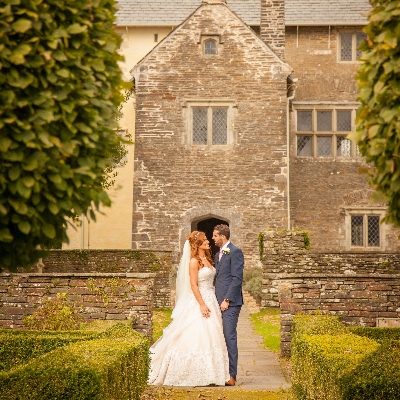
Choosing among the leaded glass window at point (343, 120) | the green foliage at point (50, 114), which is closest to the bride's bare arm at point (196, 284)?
the green foliage at point (50, 114)

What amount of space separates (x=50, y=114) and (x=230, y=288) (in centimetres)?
537

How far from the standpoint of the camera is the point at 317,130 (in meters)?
24.4

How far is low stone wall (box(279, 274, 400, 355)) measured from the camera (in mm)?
Answer: 10984

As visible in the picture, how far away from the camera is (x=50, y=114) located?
4.53 metres

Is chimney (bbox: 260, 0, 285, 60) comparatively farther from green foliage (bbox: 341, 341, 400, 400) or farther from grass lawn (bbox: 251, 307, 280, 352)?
green foliage (bbox: 341, 341, 400, 400)

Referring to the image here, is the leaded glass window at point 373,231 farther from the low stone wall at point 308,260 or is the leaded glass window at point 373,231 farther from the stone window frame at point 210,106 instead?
the low stone wall at point 308,260

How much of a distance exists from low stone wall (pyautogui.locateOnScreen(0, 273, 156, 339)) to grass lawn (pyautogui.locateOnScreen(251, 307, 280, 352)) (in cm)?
239

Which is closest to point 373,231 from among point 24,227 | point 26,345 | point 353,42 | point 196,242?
point 353,42

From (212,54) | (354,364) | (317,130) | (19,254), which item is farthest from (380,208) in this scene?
(19,254)

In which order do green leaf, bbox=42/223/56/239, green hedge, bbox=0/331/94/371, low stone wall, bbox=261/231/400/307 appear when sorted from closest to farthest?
1. green leaf, bbox=42/223/56/239
2. green hedge, bbox=0/331/94/371
3. low stone wall, bbox=261/231/400/307

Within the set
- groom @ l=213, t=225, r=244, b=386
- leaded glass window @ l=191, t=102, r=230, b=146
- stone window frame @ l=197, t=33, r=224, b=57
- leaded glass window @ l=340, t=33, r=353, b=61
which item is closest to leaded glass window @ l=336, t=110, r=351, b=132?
leaded glass window @ l=340, t=33, r=353, b=61

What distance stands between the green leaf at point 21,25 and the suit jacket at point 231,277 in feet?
18.7

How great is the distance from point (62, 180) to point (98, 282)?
655 centimetres

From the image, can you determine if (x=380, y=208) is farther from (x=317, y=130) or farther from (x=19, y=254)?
(x=19, y=254)
